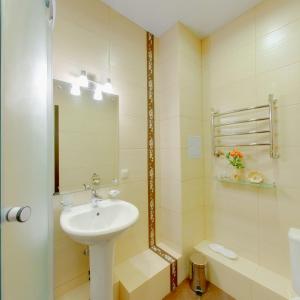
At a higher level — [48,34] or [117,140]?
[48,34]

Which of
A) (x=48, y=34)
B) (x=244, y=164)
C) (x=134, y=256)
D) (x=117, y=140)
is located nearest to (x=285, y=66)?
(x=244, y=164)

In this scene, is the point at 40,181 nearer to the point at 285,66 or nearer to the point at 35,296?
the point at 35,296

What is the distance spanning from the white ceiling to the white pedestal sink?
1619 millimetres

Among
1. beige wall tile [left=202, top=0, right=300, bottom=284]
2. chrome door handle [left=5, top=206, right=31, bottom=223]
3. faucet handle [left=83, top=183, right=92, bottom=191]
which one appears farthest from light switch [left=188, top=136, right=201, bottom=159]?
chrome door handle [left=5, top=206, right=31, bottom=223]

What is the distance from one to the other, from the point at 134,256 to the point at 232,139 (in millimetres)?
1395

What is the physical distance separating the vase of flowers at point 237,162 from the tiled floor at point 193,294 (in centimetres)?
95

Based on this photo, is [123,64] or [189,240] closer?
[123,64]

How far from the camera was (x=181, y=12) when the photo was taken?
149 cm

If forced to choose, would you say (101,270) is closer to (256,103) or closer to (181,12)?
(256,103)

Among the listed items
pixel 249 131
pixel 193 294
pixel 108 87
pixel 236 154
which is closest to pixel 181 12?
pixel 108 87

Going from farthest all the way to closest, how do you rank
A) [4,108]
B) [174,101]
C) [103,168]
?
[174,101] → [103,168] → [4,108]

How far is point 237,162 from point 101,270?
1303 millimetres

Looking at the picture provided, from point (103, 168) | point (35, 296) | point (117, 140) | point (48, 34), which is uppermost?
point (48, 34)

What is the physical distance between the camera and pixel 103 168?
1385mm
